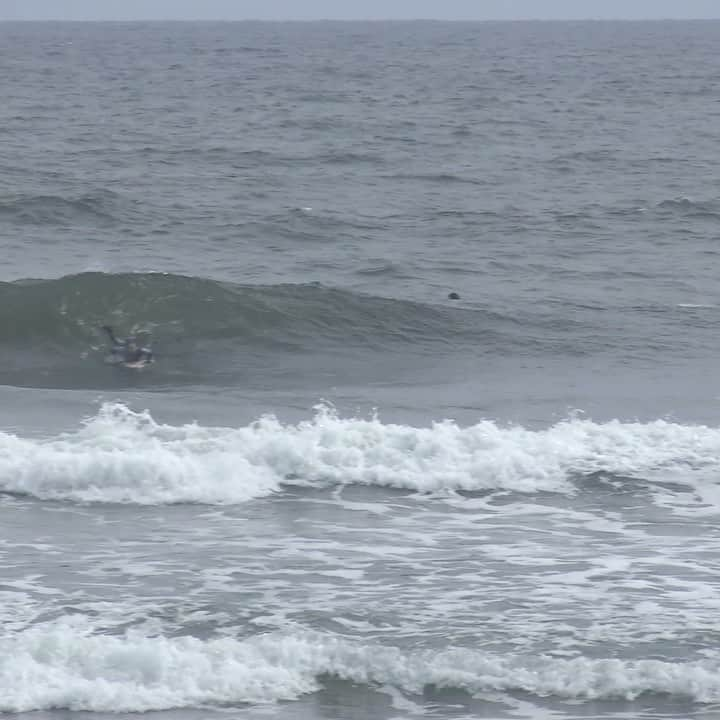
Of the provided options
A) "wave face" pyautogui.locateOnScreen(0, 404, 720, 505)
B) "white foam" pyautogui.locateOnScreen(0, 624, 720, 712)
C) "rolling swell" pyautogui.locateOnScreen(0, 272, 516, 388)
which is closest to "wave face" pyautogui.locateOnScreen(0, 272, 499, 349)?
"rolling swell" pyautogui.locateOnScreen(0, 272, 516, 388)

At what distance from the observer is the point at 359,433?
52.4ft

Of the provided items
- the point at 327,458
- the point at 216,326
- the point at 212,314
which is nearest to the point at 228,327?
the point at 216,326

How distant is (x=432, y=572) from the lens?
12.4 meters

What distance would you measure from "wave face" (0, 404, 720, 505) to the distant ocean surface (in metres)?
0.04

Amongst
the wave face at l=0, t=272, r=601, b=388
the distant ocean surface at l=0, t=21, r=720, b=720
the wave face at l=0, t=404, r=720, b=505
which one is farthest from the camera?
the wave face at l=0, t=272, r=601, b=388

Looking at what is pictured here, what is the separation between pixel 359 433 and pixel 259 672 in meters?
5.77

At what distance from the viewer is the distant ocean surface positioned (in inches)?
415

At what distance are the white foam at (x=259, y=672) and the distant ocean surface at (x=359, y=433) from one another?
0.08 ft

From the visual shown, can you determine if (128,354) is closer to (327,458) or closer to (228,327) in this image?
(228,327)

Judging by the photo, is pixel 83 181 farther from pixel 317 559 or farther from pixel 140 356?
pixel 317 559

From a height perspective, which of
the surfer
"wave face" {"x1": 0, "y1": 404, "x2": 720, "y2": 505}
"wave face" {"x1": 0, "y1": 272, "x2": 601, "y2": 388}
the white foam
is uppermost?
"wave face" {"x1": 0, "y1": 272, "x2": 601, "y2": 388}

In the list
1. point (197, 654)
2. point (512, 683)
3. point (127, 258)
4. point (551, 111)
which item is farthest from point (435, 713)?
point (551, 111)

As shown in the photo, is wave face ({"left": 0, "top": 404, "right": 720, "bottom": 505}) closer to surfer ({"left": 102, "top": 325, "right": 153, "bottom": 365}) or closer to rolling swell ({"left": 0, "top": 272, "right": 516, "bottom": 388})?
surfer ({"left": 102, "top": 325, "right": 153, "bottom": 365})

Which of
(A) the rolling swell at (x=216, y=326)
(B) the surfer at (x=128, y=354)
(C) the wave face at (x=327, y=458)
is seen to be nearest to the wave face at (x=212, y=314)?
(A) the rolling swell at (x=216, y=326)
